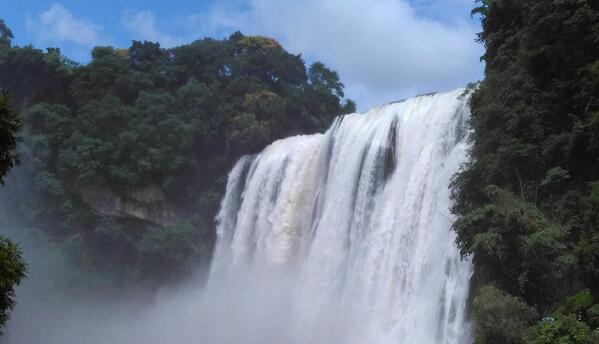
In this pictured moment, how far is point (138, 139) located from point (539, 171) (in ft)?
83.0

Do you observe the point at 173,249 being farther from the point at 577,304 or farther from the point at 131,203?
the point at 577,304

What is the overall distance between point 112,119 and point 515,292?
91.6 ft

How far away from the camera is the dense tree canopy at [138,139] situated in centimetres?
3506

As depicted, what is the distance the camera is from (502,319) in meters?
12.9

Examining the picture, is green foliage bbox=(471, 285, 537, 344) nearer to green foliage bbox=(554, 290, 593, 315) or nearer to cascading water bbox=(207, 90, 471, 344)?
green foliage bbox=(554, 290, 593, 315)

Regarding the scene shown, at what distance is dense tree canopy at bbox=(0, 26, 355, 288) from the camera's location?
35.1 metres

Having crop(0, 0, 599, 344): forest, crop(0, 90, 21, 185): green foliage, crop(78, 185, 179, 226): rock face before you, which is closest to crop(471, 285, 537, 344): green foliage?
crop(0, 0, 599, 344): forest

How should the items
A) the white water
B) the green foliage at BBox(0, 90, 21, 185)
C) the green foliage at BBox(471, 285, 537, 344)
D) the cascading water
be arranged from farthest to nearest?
the white water → the cascading water → the green foliage at BBox(471, 285, 537, 344) → the green foliage at BBox(0, 90, 21, 185)

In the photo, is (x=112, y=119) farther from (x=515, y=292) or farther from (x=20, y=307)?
(x=515, y=292)

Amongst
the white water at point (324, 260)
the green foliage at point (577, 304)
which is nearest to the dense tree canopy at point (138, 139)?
the white water at point (324, 260)

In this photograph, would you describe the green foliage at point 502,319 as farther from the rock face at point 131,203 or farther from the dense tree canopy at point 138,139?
the rock face at point 131,203

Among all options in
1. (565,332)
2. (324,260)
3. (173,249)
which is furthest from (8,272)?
(173,249)

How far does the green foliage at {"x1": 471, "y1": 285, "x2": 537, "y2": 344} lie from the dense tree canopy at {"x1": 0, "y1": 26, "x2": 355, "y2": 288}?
22.8m

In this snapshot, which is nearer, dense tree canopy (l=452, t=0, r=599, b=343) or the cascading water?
dense tree canopy (l=452, t=0, r=599, b=343)
